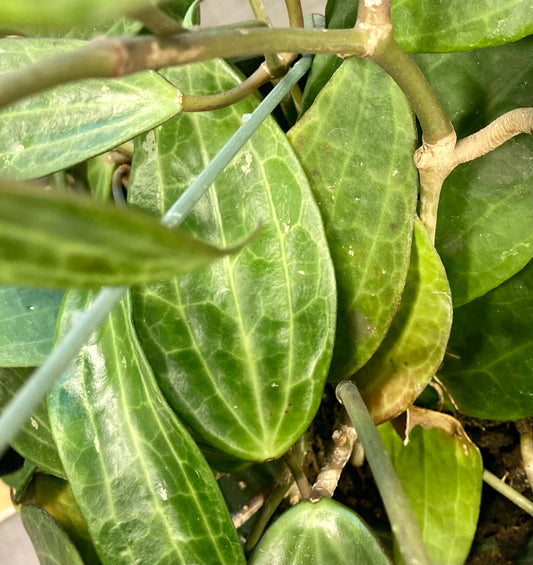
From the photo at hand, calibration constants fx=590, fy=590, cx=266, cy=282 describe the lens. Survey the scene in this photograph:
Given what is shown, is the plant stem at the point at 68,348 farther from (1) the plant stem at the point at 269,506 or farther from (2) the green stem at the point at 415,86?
(1) the plant stem at the point at 269,506

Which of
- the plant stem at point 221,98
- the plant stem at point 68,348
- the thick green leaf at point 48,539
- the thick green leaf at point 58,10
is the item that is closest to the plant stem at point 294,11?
the plant stem at point 221,98

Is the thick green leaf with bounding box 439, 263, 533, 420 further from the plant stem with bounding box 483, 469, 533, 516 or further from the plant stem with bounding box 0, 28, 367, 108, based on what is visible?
the plant stem with bounding box 0, 28, 367, 108

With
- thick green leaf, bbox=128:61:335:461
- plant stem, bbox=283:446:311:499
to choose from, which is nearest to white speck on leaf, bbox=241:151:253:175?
thick green leaf, bbox=128:61:335:461

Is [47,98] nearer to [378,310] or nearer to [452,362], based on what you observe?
[378,310]

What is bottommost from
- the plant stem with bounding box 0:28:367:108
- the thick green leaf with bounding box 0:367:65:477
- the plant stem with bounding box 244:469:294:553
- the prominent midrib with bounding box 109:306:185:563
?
the plant stem with bounding box 244:469:294:553

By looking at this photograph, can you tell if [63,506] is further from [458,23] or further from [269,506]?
[458,23]

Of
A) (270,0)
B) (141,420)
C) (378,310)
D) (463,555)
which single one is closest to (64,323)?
(141,420)

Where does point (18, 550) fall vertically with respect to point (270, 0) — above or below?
below
